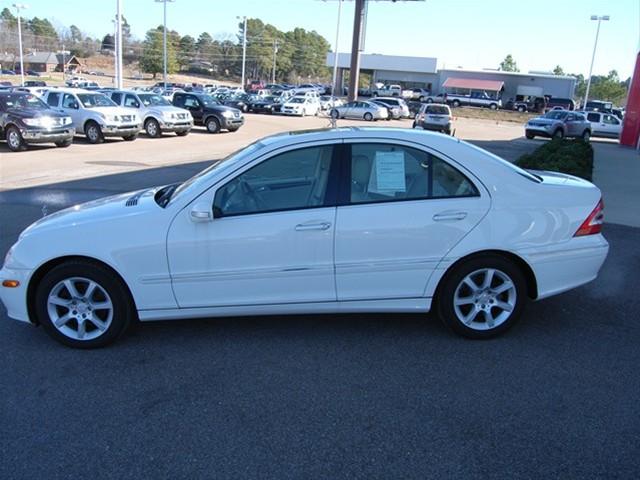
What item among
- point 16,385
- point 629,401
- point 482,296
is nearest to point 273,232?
point 482,296

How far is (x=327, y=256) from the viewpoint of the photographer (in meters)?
4.02

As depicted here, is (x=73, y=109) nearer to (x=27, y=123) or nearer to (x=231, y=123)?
(x=27, y=123)

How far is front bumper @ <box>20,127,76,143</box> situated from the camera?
16.2m

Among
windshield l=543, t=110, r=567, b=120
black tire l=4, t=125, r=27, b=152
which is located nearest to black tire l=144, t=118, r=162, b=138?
black tire l=4, t=125, r=27, b=152

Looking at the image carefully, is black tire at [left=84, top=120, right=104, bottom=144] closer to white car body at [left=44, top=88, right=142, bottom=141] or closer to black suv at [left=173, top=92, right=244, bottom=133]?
white car body at [left=44, top=88, right=142, bottom=141]

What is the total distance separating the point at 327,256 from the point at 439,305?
37.8 inches

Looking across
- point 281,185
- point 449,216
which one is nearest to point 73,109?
point 281,185

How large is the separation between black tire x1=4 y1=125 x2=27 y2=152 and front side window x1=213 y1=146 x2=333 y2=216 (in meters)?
14.8

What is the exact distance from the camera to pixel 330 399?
3496 mm

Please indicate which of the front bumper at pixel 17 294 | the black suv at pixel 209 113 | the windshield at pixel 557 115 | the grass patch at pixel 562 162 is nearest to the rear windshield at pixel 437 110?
the windshield at pixel 557 115

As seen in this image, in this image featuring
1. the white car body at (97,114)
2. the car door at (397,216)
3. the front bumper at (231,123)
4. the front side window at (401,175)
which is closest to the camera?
the car door at (397,216)

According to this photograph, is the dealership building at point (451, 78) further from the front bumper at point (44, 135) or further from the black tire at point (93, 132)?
the front bumper at point (44, 135)

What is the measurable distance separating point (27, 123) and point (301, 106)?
2645 cm

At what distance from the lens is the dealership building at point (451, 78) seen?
267 feet
